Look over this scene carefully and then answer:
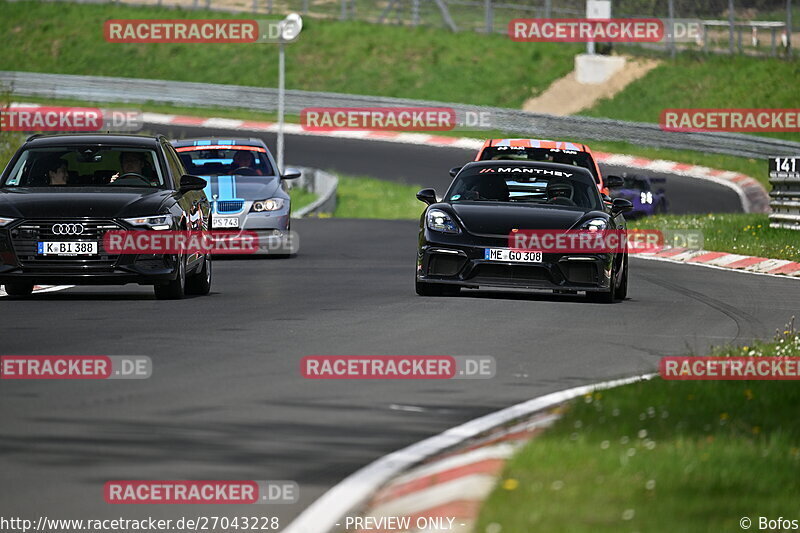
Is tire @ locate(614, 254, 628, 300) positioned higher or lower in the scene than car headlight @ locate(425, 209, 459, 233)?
lower

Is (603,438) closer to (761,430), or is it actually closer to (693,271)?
(761,430)

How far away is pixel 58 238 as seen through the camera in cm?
1497

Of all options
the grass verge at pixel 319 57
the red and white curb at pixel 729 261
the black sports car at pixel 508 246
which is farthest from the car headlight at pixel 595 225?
the grass verge at pixel 319 57

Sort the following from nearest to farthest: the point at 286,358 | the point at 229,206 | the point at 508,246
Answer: the point at 286,358 < the point at 508,246 < the point at 229,206

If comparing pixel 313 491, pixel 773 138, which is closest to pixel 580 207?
pixel 313 491

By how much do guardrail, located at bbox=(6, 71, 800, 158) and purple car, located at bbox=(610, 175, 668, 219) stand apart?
8605 millimetres

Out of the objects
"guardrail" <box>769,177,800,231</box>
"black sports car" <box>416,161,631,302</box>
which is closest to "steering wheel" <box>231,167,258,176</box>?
"black sports car" <box>416,161,631,302</box>

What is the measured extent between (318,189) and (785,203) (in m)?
12.9

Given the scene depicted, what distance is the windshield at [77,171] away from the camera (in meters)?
16.1

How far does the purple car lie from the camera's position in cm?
3109

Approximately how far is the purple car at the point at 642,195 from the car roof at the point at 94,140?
15.4 meters

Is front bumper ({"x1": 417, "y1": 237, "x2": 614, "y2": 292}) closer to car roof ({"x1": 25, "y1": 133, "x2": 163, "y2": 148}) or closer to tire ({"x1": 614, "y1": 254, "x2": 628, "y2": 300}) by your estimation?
tire ({"x1": 614, "y1": 254, "x2": 628, "y2": 300})

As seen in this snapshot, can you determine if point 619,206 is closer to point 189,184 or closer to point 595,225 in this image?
point 595,225

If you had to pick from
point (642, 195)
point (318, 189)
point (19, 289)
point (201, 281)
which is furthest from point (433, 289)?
point (318, 189)
